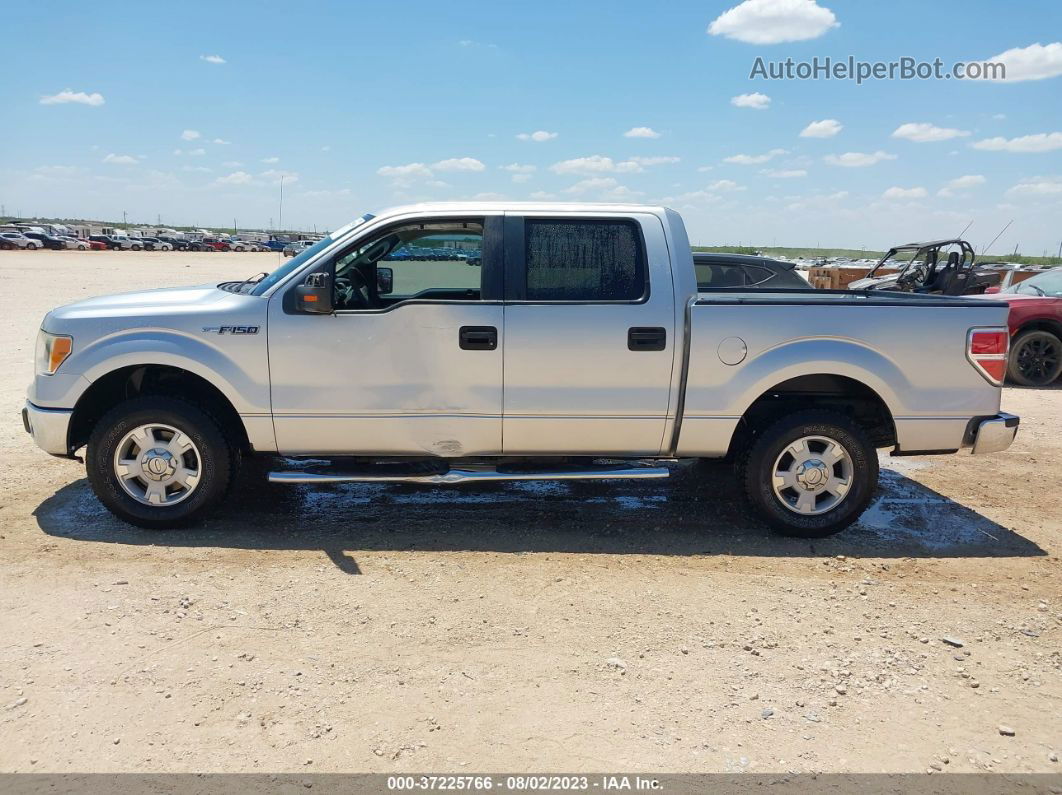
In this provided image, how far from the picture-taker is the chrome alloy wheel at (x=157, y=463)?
5.11 meters

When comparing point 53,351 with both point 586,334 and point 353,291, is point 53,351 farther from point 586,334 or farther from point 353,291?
point 586,334

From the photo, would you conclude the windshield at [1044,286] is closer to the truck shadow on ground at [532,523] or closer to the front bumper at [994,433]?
the truck shadow on ground at [532,523]

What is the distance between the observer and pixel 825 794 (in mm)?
2818

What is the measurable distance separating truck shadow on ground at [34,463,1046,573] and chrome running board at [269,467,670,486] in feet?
1.28

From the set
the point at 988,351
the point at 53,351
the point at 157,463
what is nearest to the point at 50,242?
the point at 53,351

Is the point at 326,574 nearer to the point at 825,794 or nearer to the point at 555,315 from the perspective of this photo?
the point at 555,315

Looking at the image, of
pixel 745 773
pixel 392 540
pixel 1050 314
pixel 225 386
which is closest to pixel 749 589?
pixel 745 773

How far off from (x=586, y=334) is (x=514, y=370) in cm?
49

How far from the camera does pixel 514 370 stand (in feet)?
16.5

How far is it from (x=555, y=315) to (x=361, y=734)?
2.71 metres

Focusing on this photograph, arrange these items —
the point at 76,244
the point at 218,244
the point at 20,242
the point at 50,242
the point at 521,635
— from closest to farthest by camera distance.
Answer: the point at 521,635 < the point at 20,242 < the point at 50,242 < the point at 76,244 < the point at 218,244

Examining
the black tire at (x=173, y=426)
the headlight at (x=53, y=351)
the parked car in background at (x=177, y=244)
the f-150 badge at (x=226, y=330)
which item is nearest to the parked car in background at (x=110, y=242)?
the parked car in background at (x=177, y=244)

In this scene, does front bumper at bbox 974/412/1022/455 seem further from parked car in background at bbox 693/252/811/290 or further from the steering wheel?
parked car in background at bbox 693/252/811/290

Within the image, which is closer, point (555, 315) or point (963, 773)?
point (963, 773)
